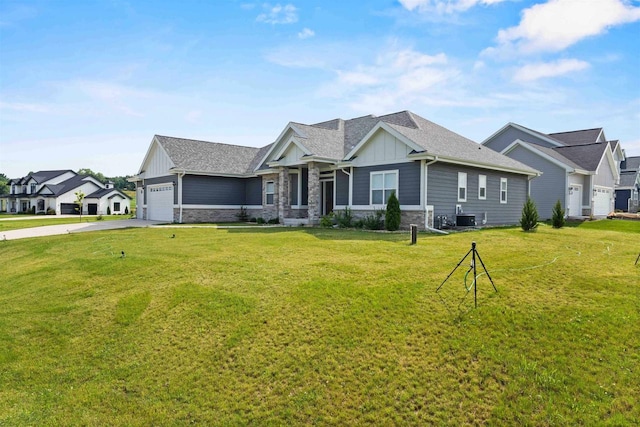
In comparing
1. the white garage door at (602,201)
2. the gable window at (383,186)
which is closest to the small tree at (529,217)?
the gable window at (383,186)

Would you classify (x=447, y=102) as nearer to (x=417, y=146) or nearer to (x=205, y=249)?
(x=417, y=146)

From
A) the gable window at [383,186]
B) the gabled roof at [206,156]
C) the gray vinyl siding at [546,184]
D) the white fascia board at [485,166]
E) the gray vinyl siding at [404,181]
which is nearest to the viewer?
the gray vinyl siding at [404,181]

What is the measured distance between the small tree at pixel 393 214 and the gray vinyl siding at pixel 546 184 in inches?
531

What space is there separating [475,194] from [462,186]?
1223 mm

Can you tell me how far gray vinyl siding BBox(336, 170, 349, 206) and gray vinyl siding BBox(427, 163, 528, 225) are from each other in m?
4.35

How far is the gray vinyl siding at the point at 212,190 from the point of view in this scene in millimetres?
24547

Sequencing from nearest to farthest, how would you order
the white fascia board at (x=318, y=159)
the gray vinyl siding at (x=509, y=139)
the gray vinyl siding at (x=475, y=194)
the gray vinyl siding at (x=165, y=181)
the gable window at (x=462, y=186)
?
the gray vinyl siding at (x=475, y=194), the gable window at (x=462, y=186), the white fascia board at (x=318, y=159), the gray vinyl siding at (x=165, y=181), the gray vinyl siding at (x=509, y=139)

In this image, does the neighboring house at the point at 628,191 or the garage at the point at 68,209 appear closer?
the neighboring house at the point at 628,191

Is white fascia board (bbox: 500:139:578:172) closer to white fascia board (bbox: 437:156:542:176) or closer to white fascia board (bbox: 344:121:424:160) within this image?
white fascia board (bbox: 437:156:542:176)

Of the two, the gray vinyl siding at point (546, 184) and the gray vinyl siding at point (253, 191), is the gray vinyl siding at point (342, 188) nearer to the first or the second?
the gray vinyl siding at point (253, 191)

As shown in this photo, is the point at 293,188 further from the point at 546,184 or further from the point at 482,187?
the point at 546,184

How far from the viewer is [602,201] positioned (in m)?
27.5

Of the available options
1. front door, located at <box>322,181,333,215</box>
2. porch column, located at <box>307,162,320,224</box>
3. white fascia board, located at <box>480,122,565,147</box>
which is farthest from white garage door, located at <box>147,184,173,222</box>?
white fascia board, located at <box>480,122,565,147</box>

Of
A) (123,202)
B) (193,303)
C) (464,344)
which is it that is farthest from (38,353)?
(123,202)
